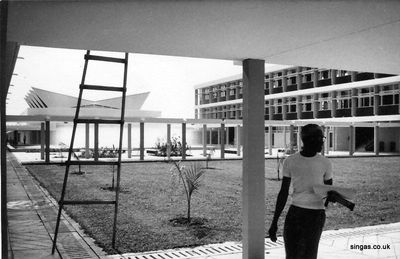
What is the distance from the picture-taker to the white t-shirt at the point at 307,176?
124 inches

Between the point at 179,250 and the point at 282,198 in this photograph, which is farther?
the point at 179,250

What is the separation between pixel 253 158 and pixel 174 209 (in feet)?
17.2

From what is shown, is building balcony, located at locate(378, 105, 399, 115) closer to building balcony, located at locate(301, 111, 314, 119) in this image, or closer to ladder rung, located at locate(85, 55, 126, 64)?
building balcony, located at locate(301, 111, 314, 119)

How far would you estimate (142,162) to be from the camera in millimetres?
24812

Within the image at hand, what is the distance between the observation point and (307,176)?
3137mm

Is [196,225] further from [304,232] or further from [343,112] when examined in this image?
[343,112]

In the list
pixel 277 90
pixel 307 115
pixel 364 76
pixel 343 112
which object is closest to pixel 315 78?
pixel 307 115

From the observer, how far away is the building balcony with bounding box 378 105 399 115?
108 feet

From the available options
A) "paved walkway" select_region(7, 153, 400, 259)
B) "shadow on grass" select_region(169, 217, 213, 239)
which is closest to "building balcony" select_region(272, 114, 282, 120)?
"shadow on grass" select_region(169, 217, 213, 239)

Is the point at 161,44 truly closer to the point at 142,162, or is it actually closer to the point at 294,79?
the point at 142,162

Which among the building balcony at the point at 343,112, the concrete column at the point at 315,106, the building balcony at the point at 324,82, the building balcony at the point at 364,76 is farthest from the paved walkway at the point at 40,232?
the concrete column at the point at 315,106

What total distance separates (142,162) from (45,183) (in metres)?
11.3

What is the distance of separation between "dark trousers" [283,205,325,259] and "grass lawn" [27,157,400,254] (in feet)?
10.9

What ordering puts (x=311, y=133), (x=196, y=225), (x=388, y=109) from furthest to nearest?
(x=388, y=109) → (x=196, y=225) → (x=311, y=133)
